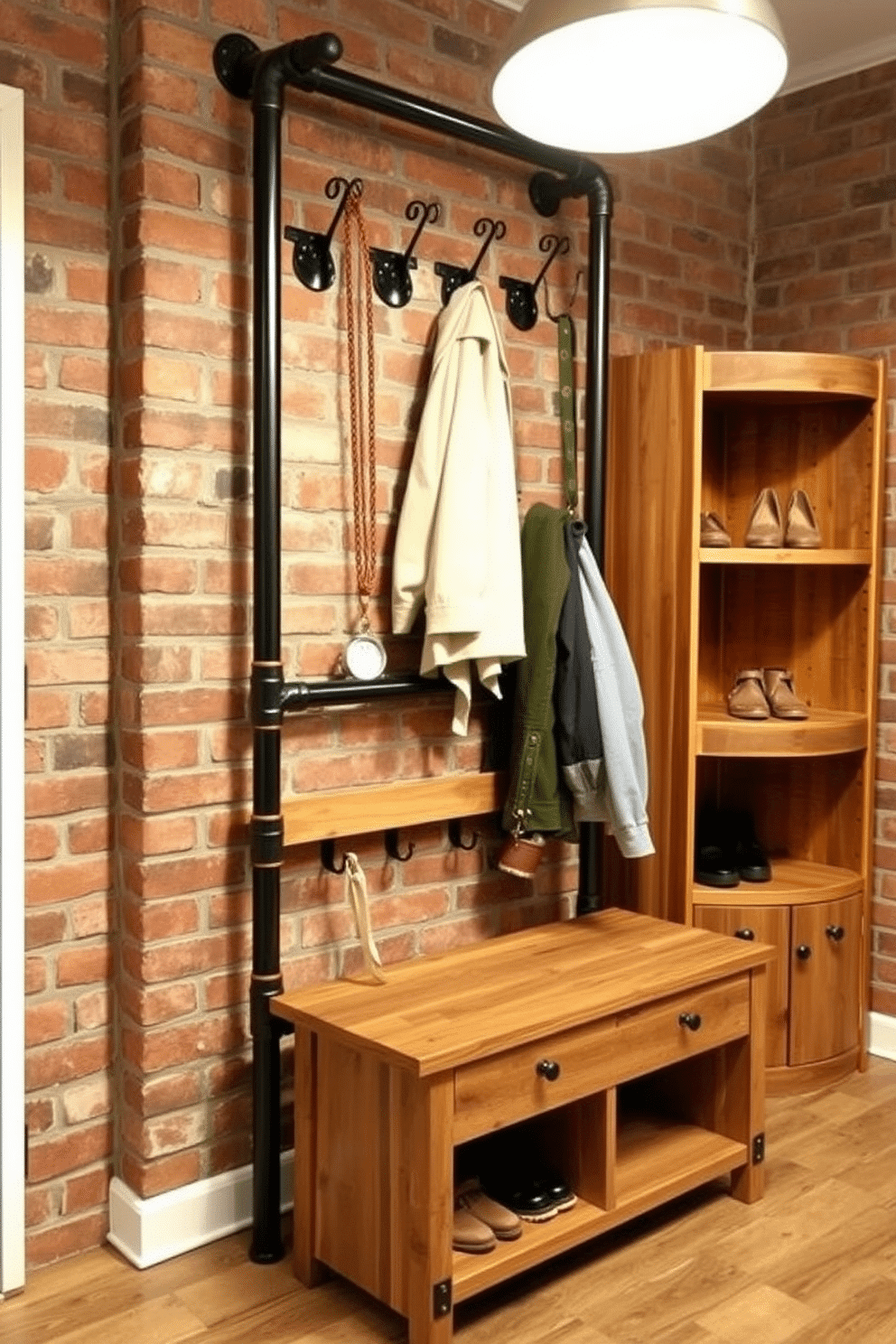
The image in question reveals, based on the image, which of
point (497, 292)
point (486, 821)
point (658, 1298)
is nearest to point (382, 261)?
point (497, 292)

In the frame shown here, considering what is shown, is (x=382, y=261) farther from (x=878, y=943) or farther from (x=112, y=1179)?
(x=878, y=943)

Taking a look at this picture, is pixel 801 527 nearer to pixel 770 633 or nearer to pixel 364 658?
pixel 770 633

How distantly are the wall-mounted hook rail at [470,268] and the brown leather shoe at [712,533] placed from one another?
2.64ft

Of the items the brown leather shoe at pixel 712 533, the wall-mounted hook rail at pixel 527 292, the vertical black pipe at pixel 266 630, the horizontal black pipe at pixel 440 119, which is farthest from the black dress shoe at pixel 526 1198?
the horizontal black pipe at pixel 440 119

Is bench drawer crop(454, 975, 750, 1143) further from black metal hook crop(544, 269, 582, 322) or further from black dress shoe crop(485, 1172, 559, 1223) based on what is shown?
black metal hook crop(544, 269, 582, 322)

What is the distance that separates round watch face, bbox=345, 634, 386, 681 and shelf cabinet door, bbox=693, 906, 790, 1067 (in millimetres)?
1032

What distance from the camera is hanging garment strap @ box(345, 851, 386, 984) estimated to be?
230 centimetres

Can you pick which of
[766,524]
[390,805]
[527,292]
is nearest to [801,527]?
[766,524]

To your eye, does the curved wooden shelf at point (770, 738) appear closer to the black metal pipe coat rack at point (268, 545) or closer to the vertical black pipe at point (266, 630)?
the black metal pipe coat rack at point (268, 545)

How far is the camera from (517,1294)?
2.19m

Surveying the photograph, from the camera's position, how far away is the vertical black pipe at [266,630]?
219cm

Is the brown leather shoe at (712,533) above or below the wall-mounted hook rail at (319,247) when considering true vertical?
below

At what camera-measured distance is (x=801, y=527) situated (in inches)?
122

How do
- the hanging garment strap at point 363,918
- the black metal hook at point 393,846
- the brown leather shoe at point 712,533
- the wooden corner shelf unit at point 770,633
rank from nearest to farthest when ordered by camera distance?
the hanging garment strap at point 363,918 → the black metal hook at point 393,846 → the wooden corner shelf unit at point 770,633 → the brown leather shoe at point 712,533
